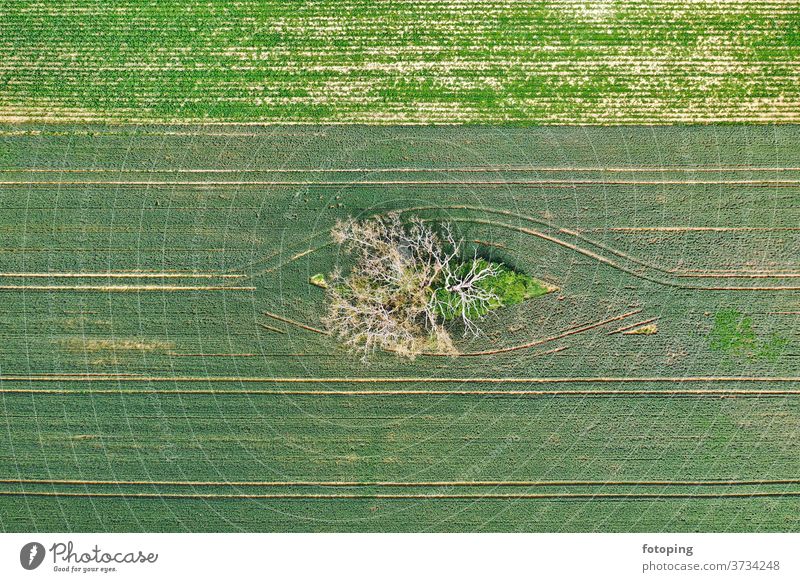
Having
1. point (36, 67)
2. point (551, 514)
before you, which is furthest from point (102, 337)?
point (551, 514)

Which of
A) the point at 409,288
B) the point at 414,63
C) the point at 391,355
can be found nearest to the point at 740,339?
the point at 409,288

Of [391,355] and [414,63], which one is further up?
[414,63]

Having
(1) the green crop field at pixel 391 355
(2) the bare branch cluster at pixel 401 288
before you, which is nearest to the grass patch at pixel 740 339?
(1) the green crop field at pixel 391 355

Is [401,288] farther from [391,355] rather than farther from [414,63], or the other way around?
[414,63]

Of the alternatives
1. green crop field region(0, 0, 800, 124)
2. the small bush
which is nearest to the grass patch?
the small bush

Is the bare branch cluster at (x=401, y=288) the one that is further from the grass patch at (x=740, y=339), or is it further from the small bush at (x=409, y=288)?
the grass patch at (x=740, y=339)

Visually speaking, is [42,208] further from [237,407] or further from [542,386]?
[542,386]
